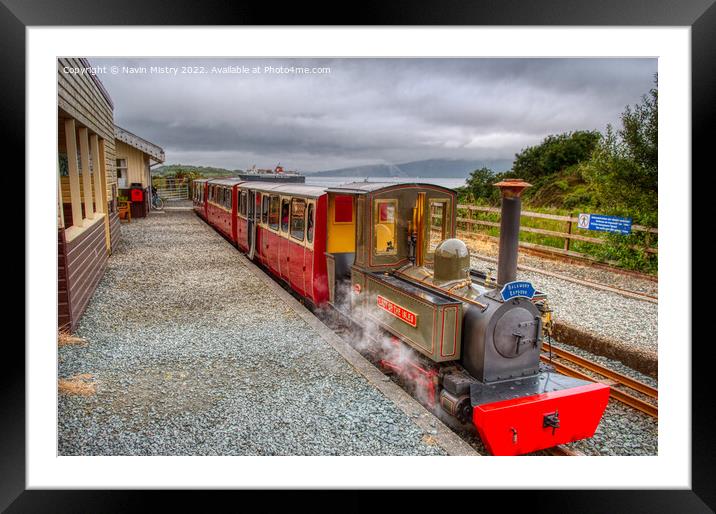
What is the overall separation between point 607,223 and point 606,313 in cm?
214

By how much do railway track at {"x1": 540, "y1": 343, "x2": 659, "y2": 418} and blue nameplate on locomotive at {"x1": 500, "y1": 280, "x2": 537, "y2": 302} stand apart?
0.69 meters

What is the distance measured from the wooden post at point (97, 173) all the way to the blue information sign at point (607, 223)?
10.2 meters

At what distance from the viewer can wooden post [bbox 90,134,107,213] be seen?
9.68 m

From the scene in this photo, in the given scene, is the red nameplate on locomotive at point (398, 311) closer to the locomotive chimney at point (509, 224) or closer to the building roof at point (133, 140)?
the locomotive chimney at point (509, 224)

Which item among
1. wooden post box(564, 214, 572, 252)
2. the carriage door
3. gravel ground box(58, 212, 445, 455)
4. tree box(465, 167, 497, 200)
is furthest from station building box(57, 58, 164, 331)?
wooden post box(564, 214, 572, 252)

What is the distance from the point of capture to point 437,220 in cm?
589

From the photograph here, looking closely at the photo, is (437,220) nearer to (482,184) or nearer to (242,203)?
(482,184)

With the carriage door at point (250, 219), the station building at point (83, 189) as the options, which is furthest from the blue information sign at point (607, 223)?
the station building at point (83, 189)

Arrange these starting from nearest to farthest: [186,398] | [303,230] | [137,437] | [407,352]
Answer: [137,437] → [186,398] → [407,352] → [303,230]

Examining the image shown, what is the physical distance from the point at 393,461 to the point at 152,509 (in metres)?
1.95

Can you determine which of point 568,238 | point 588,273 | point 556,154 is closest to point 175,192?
point 568,238
